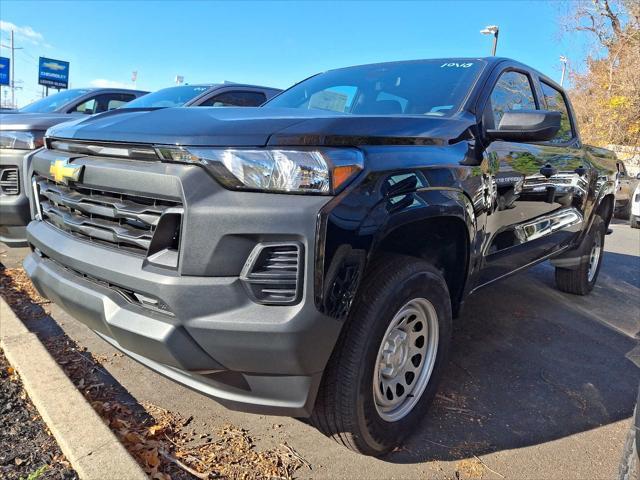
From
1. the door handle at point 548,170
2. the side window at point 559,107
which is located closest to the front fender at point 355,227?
the door handle at point 548,170

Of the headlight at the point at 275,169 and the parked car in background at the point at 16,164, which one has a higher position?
the headlight at the point at 275,169

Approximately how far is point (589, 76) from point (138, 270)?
70.8ft

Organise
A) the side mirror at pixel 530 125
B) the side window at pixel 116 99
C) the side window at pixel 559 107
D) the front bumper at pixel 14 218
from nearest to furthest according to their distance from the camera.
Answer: the side mirror at pixel 530 125 < the front bumper at pixel 14 218 < the side window at pixel 559 107 < the side window at pixel 116 99

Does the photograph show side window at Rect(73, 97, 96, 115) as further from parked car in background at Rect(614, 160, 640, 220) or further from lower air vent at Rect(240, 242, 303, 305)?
parked car in background at Rect(614, 160, 640, 220)

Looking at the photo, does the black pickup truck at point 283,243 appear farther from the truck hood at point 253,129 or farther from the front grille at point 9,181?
the front grille at point 9,181

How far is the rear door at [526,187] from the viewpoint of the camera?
2.71 meters

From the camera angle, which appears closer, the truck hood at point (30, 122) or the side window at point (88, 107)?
the truck hood at point (30, 122)

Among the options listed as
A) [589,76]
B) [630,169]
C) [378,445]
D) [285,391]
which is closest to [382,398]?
[378,445]

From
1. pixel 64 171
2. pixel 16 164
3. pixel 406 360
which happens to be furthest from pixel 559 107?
pixel 16 164

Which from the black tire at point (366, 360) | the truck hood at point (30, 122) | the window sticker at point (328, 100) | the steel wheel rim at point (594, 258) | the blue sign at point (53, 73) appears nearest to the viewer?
the black tire at point (366, 360)

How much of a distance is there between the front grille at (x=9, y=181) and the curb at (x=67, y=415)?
143cm

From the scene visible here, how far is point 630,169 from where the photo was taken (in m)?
15.5

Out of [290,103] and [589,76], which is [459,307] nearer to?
[290,103]

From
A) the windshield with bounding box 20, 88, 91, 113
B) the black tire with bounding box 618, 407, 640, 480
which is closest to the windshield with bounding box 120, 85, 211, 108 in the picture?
the windshield with bounding box 20, 88, 91, 113
